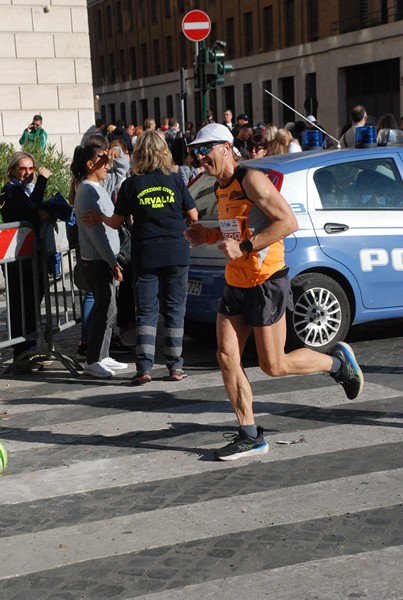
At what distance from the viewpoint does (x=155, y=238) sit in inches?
310

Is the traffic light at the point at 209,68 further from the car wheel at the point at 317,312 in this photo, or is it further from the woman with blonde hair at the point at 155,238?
the woman with blonde hair at the point at 155,238

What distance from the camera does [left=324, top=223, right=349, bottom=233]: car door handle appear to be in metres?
8.49

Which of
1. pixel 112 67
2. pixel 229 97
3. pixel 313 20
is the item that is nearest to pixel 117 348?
pixel 313 20

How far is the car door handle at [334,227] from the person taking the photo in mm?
8492

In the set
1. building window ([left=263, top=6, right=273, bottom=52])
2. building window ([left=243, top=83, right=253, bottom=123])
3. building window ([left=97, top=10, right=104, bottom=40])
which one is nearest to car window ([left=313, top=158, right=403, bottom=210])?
building window ([left=263, top=6, right=273, bottom=52])

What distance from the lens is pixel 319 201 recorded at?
8.57 metres

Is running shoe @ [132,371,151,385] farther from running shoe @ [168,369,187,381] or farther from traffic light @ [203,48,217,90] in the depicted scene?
traffic light @ [203,48,217,90]

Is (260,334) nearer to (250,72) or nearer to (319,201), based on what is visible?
(319,201)

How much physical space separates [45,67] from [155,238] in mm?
15141

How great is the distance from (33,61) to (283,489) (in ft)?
58.8

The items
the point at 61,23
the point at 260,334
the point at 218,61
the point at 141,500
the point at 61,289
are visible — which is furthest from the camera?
the point at 61,23

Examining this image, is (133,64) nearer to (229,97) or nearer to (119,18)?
(119,18)

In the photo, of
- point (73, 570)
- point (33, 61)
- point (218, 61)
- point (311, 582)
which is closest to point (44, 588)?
point (73, 570)

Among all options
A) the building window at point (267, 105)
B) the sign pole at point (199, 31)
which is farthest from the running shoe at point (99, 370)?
the building window at point (267, 105)
